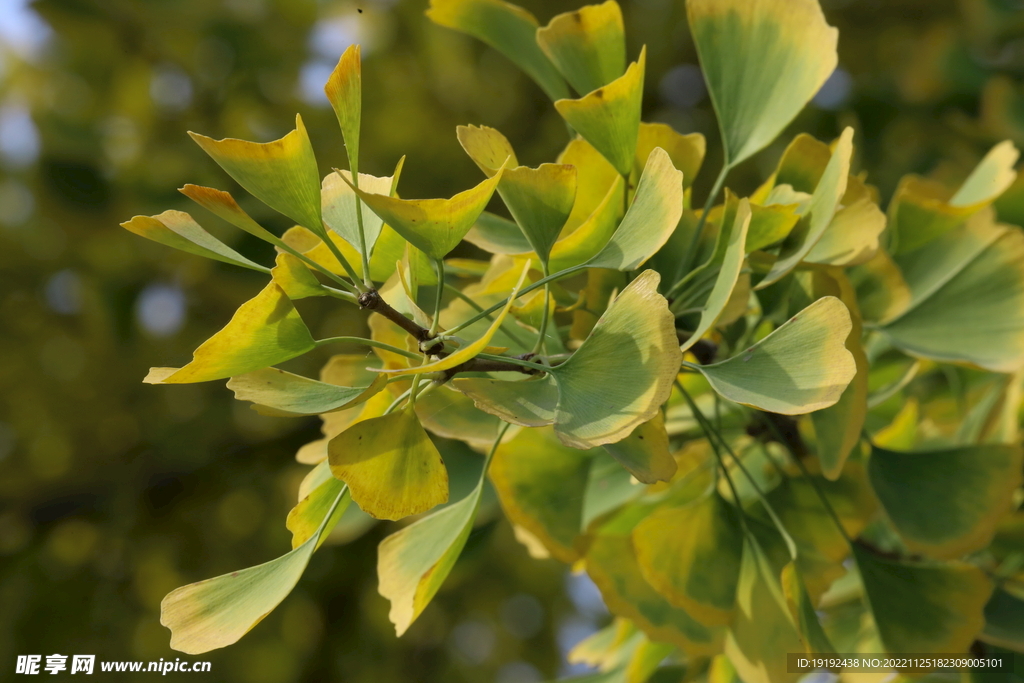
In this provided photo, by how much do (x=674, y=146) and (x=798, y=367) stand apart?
0.59 feet

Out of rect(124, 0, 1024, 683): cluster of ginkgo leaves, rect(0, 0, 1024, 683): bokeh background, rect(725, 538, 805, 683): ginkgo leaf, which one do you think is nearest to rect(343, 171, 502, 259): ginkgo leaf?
rect(124, 0, 1024, 683): cluster of ginkgo leaves

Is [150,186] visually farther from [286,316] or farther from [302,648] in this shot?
[286,316]

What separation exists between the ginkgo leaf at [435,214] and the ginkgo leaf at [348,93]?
0.03m

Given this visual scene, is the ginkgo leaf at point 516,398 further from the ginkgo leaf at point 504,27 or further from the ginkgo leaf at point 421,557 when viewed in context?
the ginkgo leaf at point 504,27

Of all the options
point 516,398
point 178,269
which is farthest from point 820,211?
point 178,269

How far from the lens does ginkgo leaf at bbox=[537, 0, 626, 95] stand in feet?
1.38

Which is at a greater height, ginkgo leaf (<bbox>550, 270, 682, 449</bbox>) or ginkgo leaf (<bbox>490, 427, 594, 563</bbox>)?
ginkgo leaf (<bbox>550, 270, 682, 449</bbox>)

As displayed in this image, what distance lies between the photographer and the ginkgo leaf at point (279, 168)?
0.95ft

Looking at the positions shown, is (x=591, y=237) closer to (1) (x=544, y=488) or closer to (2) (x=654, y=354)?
(2) (x=654, y=354)

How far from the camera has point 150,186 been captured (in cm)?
123

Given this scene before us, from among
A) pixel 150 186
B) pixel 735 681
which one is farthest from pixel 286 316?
pixel 150 186

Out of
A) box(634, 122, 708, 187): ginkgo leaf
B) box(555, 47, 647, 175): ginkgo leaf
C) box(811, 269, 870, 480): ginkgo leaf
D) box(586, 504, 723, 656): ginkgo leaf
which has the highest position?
box(555, 47, 647, 175): ginkgo leaf

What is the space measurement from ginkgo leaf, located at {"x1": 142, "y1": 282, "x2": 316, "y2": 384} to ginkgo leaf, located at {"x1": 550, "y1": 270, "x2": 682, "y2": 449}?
11 centimetres

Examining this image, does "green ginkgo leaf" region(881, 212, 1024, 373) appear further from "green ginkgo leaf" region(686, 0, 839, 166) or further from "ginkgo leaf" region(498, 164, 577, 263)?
"ginkgo leaf" region(498, 164, 577, 263)
